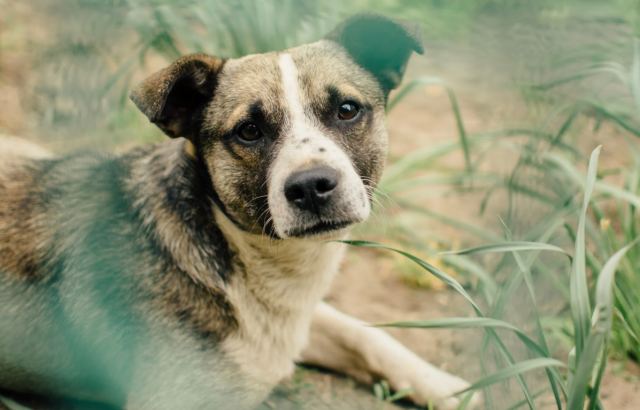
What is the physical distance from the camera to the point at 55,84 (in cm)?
455

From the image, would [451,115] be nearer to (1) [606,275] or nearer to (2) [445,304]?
(2) [445,304]

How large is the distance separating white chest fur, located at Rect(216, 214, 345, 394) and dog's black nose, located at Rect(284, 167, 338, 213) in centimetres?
25

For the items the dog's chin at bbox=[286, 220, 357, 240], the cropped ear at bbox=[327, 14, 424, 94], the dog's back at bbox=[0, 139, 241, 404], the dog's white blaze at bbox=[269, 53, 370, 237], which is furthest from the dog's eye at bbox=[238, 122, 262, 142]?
the cropped ear at bbox=[327, 14, 424, 94]

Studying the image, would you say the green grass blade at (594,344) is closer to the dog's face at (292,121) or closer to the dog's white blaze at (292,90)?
the dog's face at (292,121)

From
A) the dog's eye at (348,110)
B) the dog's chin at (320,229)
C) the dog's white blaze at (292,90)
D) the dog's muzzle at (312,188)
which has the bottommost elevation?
the dog's chin at (320,229)

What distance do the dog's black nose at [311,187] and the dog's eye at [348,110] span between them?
40 cm

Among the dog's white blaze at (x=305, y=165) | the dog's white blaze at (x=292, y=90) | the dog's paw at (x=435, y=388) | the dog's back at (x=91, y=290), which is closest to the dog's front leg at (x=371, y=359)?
the dog's paw at (x=435, y=388)

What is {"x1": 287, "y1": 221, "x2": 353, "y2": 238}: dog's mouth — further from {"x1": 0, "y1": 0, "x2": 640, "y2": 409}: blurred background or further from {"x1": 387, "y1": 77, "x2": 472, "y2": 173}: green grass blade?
{"x1": 387, "y1": 77, "x2": 472, "y2": 173}: green grass blade

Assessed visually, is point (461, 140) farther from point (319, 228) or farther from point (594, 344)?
point (594, 344)

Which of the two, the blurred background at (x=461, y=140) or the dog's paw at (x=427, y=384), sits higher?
the blurred background at (x=461, y=140)

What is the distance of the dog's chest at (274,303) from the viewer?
10.2ft

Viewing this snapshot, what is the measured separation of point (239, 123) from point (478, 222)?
2216mm

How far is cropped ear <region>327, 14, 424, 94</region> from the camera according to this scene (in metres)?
3.12

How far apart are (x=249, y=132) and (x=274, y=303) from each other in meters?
0.78
